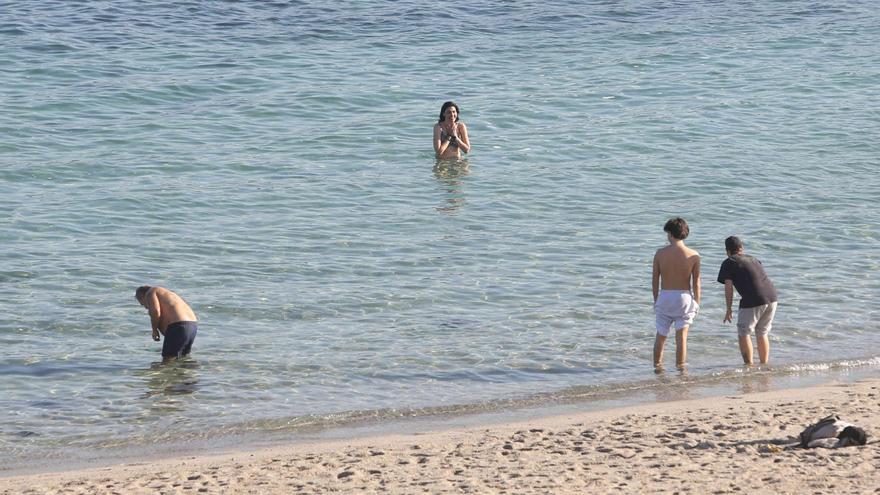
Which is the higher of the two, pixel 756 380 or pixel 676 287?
pixel 676 287

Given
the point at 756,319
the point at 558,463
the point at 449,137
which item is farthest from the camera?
the point at 449,137

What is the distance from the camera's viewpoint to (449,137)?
60.0ft

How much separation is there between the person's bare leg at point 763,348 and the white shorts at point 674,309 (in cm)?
64

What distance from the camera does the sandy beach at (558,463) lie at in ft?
25.8

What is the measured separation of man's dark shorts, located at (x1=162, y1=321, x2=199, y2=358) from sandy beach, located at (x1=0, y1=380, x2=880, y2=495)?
89.7 inches

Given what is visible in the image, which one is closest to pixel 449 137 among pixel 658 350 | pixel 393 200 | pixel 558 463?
pixel 393 200

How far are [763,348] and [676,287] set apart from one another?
37.9 inches

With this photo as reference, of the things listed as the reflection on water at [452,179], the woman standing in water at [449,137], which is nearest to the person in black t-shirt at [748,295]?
the reflection on water at [452,179]

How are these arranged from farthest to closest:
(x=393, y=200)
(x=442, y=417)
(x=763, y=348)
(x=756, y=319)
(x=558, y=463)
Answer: (x=393, y=200)
(x=763, y=348)
(x=756, y=319)
(x=442, y=417)
(x=558, y=463)

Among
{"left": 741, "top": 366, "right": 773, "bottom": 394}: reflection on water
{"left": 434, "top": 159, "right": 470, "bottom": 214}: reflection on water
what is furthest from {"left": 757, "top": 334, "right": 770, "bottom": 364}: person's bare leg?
{"left": 434, "top": 159, "right": 470, "bottom": 214}: reflection on water

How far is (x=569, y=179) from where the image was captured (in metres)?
17.7

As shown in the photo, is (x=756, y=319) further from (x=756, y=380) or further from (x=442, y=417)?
(x=442, y=417)

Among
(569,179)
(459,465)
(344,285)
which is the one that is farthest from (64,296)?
(569,179)

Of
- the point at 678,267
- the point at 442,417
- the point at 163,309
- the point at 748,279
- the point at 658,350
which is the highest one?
the point at 678,267
